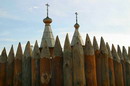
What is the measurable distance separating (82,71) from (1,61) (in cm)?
305

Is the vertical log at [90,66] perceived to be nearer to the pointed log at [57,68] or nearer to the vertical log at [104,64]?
the vertical log at [104,64]

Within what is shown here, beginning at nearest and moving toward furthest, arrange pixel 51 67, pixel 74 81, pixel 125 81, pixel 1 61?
pixel 74 81 → pixel 51 67 → pixel 1 61 → pixel 125 81

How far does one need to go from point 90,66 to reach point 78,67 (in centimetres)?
44

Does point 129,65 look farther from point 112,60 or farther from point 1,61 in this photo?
point 1,61

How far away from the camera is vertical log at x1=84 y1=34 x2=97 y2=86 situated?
6.51 meters

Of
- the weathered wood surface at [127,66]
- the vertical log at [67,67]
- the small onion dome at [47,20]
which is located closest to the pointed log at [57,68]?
the vertical log at [67,67]

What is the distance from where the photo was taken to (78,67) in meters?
6.39

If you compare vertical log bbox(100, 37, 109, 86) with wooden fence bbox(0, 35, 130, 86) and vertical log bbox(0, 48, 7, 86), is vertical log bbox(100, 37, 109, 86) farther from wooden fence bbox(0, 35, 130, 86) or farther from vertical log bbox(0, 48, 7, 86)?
vertical log bbox(0, 48, 7, 86)

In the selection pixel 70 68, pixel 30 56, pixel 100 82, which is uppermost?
pixel 30 56

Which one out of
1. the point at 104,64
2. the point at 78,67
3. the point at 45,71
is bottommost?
the point at 45,71

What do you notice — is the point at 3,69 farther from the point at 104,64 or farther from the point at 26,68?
the point at 104,64

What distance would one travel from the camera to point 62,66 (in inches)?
263

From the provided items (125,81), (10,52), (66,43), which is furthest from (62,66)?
(125,81)

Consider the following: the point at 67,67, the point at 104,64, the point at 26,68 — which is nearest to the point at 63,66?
the point at 67,67
